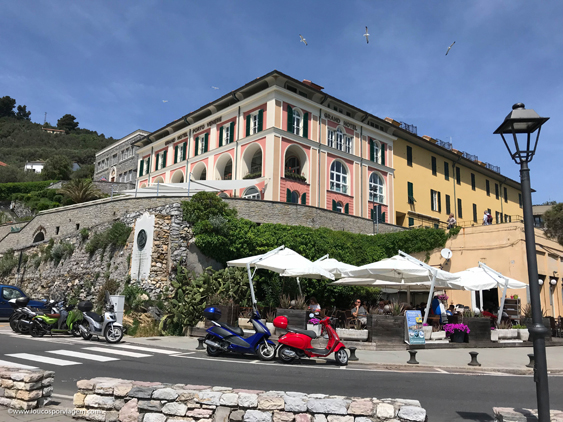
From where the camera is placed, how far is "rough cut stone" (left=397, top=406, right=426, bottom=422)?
4.22 metres

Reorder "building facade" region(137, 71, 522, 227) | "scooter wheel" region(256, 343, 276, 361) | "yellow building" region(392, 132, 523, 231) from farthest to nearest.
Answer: "yellow building" region(392, 132, 523, 231), "building facade" region(137, 71, 522, 227), "scooter wheel" region(256, 343, 276, 361)

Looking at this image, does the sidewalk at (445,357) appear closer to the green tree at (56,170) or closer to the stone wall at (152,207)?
the stone wall at (152,207)

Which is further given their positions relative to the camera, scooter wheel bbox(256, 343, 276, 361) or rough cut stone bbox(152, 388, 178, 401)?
scooter wheel bbox(256, 343, 276, 361)

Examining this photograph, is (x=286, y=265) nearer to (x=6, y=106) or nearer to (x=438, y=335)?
(x=438, y=335)

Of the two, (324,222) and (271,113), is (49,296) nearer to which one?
(324,222)

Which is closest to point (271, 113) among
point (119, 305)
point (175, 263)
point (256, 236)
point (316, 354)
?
point (256, 236)

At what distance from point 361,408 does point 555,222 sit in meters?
19.6

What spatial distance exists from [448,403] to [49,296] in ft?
74.4

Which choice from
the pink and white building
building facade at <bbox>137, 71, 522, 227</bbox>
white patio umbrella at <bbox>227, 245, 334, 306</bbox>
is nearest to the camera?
white patio umbrella at <bbox>227, 245, 334, 306</bbox>

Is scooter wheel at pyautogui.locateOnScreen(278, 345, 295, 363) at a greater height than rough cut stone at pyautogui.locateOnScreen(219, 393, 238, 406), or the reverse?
rough cut stone at pyautogui.locateOnScreen(219, 393, 238, 406)

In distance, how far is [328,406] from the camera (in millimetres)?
4395

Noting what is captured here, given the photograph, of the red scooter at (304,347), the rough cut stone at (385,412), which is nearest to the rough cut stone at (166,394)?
the rough cut stone at (385,412)

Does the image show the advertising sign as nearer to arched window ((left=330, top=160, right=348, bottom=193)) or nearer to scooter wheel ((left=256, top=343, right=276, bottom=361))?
scooter wheel ((left=256, top=343, right=276, bottom=361))

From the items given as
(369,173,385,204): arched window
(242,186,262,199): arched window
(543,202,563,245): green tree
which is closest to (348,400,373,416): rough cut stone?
(543,202,563,245): green tree
